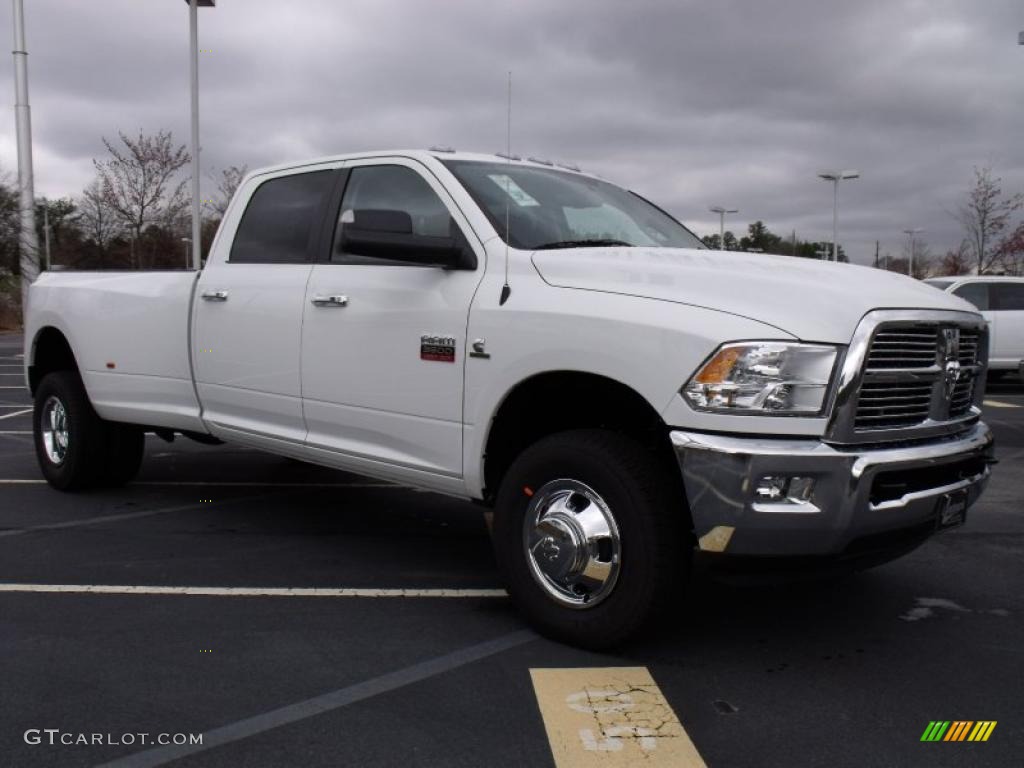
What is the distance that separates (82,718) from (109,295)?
133 inches

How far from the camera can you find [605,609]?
133 inches

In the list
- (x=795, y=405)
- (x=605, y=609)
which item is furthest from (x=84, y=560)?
(x=795, y=405)

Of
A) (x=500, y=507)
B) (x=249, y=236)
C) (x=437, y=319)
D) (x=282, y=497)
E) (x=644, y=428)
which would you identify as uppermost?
(x=249, y=236)

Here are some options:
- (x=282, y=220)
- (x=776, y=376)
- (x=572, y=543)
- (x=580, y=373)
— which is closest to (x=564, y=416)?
(x=580, y=373)

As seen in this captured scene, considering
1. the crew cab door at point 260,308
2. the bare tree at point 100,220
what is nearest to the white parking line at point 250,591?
the crew cab door at point 260,308

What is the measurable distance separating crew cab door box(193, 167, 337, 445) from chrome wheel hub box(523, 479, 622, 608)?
158 cm

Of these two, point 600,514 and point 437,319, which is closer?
point 600,514

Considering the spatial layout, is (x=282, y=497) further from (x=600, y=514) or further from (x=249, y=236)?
(x=600, y=514)

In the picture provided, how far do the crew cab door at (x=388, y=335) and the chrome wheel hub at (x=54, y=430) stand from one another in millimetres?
2547

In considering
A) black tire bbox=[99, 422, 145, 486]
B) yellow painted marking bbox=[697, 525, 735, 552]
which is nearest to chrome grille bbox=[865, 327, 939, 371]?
yellow painted marking bbox=[697, 525, 735, 552]

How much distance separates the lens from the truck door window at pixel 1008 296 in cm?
1425

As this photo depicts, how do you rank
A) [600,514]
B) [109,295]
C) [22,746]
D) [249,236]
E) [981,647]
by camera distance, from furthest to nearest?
[109,295] → [249,236] → [981,647] → [600,514] → [22,746]

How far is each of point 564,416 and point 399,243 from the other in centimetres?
96

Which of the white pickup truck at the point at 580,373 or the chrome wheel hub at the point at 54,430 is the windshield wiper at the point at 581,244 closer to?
the white pickup truck at the point at 580,373
